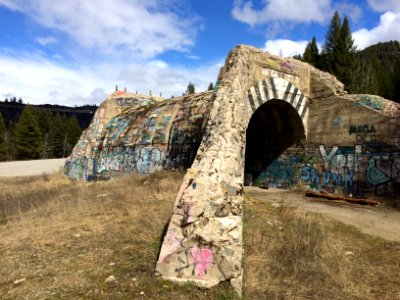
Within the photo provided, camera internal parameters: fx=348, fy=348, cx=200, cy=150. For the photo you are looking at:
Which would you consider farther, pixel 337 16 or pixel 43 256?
pixel 337 16

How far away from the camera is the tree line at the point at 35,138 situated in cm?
5472

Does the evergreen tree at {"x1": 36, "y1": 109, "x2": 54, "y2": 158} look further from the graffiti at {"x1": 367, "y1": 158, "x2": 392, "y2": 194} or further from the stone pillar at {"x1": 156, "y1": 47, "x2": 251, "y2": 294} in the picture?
the stone pillar at {"x1": 156, "y1": 47, "x2": 251, "y2": 294}

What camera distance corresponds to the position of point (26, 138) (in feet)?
181

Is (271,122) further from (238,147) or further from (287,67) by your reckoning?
(238,147)

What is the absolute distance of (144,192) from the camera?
11133 millimetres

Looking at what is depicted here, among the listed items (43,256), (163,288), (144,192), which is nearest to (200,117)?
(144,192)

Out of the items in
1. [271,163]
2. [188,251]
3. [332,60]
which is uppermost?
[332,60]

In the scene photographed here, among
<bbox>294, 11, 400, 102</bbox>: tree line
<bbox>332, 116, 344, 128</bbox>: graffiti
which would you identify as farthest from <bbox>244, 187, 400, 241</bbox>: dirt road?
<bbox>294, 11, 400, 102</bbox>: tree line

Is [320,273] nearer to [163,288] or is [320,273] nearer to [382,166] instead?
[163,288]

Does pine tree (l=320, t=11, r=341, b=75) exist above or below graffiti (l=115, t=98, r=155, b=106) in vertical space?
above

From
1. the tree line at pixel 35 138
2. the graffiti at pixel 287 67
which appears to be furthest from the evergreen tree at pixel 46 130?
the graffiti at pixel 287 67

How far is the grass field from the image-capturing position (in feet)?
16.5

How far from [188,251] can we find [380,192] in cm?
910

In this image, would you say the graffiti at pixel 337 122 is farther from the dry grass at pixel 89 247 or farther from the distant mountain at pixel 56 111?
the distant mountain at pixel 56 111
